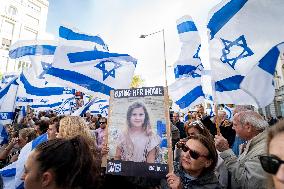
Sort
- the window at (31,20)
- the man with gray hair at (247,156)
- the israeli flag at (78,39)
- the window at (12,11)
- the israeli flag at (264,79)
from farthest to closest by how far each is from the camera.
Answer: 1. the window at (31,20)
2. the window at (12,11)
3. the israeli flag at (78,39)
4. the israeli flag at (264,79)
5. the man with gray hair at (247,156)

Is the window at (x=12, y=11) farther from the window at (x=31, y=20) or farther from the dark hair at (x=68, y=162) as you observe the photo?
the dark hair at (x=68, y=162)

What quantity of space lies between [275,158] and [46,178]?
1.45m

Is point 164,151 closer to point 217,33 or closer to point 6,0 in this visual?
point 217,33

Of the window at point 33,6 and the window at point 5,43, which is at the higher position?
the window at point 33,6

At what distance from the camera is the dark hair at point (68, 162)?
6.43ft

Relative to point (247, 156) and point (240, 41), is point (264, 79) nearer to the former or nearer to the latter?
point (240, 41)

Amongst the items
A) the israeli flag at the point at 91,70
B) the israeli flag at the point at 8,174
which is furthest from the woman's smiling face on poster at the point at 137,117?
the israeli flag at the point at 91,70

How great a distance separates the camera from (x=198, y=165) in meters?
2.85

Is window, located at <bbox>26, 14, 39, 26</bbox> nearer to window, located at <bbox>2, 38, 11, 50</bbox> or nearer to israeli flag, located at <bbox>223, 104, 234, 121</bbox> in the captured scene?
window, located at <bbox>2, 38, 11, 50</bbox>

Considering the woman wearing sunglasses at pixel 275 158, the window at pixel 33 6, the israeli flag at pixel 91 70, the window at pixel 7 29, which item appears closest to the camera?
the woman wearing sunglasses at pixel 275 158

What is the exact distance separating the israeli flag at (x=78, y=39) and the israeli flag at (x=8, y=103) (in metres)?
2.82

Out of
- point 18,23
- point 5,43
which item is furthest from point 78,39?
point 18,23

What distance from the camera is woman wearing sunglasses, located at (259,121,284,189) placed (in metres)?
1.43

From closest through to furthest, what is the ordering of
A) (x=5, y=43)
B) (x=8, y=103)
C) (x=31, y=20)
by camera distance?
(x=8, y=103) < (x=5, y=43) < (x=31, y=20)
